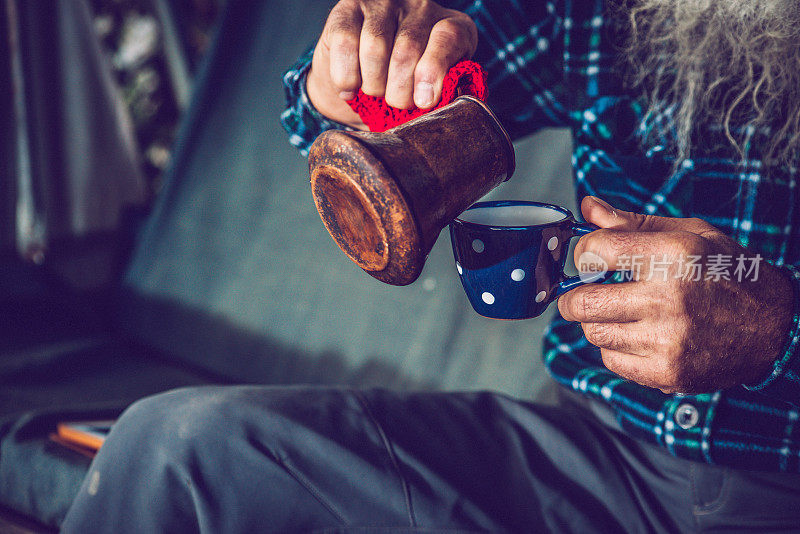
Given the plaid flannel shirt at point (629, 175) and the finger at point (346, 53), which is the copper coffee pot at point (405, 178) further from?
the plaid flannel shirt at point (629, 175)

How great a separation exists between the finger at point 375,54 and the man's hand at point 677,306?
19 centimetres

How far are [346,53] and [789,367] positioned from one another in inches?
17.0

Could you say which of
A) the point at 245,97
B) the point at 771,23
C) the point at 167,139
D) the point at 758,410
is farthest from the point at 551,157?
the point at 167,139

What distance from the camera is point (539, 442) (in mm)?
722

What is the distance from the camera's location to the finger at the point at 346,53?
1.69 feet

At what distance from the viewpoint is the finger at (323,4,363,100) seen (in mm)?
514

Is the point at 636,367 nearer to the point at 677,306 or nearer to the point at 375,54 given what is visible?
the point at 677,306

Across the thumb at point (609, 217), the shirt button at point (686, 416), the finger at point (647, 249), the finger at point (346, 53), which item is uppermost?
the finger at point (346, 53)

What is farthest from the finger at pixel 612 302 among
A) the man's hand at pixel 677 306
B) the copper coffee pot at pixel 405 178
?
the copper coffee pot at pixel 405 178

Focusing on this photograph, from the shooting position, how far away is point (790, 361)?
1.61ft

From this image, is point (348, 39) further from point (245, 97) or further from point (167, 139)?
point (167, 139)

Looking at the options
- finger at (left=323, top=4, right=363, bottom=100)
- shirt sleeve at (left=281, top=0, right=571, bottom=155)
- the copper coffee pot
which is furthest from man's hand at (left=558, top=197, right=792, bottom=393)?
shirt sleeve at (left=281, top=0, right=571, bottom=155)

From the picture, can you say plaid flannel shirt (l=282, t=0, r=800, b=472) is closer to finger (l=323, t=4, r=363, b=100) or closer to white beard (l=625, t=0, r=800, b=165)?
white beard (l=625, t=0, r=800, b=165)

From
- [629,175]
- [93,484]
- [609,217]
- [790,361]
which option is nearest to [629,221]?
[609,217]
